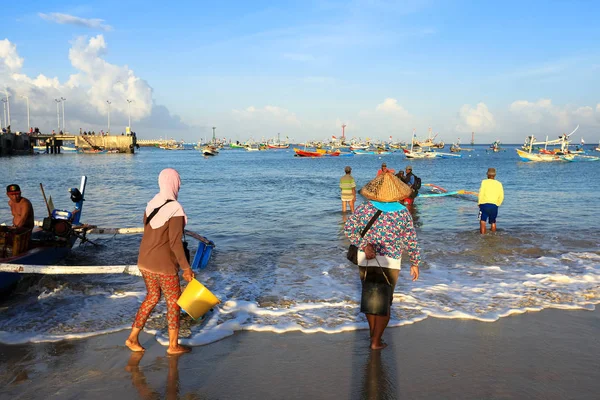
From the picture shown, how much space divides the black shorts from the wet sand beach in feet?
1.74

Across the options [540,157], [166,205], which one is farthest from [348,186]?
[540,157]

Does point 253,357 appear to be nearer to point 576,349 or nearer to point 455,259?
point 576,349

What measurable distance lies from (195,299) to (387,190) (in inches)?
87.9

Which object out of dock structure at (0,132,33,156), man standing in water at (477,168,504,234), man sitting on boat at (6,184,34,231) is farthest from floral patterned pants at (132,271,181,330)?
dock structure at (0,132,33,156)

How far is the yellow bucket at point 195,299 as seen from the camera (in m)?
4.57

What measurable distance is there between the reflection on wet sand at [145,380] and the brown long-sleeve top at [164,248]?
905 mm

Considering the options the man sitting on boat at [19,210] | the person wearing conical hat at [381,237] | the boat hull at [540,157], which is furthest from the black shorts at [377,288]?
the boat hull at [540,157]

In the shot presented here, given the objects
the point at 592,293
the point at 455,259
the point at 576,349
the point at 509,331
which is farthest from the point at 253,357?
the point at 455,259

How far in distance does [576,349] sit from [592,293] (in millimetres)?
2376

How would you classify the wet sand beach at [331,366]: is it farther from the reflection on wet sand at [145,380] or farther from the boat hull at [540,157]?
the boat hull at [540,157]

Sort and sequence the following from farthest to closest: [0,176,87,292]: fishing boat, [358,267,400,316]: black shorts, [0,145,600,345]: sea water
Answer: [0,176,87,292]: fishing boat < [0,145,600,345]: sea water < [358,267,400,316]: black shorts

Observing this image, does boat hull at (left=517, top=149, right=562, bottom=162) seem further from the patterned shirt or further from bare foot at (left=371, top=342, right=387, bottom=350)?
the patterned shirt

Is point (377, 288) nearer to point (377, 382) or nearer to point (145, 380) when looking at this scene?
point (377, 382)

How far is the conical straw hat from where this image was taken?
4078 mm
